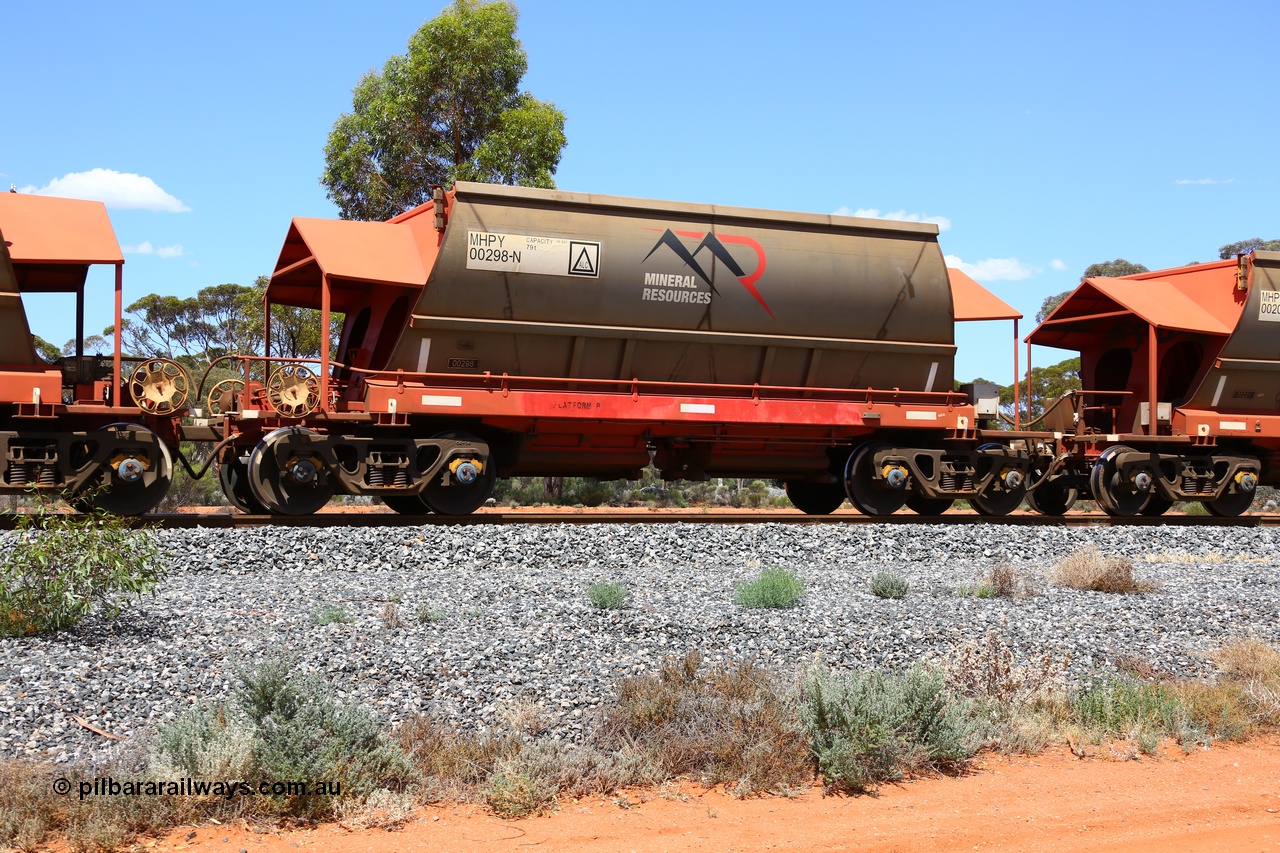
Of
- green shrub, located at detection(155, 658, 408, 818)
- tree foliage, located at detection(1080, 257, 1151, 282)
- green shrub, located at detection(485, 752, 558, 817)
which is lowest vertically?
green shrub, located at detection(485, 752, 558, 817)

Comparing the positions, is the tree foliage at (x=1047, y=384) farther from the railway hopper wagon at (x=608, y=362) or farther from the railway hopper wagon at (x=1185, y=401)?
the railway hopper wagon at (x=608, y=362)

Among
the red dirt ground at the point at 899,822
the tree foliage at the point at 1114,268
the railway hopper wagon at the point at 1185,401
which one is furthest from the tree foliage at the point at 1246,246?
the red dirt ground at the point at 899,822

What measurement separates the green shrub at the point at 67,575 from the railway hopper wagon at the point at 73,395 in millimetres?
3675

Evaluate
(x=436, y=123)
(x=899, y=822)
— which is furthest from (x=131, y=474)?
(x=436, y=123)

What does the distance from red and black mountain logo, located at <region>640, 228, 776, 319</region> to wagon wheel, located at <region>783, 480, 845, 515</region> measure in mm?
3618

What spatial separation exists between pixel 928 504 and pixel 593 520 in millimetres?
5258

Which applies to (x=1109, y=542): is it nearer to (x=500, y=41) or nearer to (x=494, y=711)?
(x=494, y=711)

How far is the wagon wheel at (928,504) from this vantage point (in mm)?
15875

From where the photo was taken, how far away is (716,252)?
14.2 meters

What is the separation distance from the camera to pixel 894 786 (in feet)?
18.8

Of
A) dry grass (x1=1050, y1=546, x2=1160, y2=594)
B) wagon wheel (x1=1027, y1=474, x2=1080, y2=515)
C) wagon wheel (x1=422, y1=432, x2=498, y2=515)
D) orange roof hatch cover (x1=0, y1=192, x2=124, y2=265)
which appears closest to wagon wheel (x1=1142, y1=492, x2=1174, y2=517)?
wagon wheel (x1=1027, y1=474, x2=1080, y2=515)

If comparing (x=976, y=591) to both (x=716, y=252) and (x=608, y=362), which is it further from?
(x=716, y=252)

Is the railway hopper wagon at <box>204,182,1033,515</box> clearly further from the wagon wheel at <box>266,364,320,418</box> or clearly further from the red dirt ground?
the red dirt ground

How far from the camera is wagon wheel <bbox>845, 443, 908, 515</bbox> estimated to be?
1514 cm
